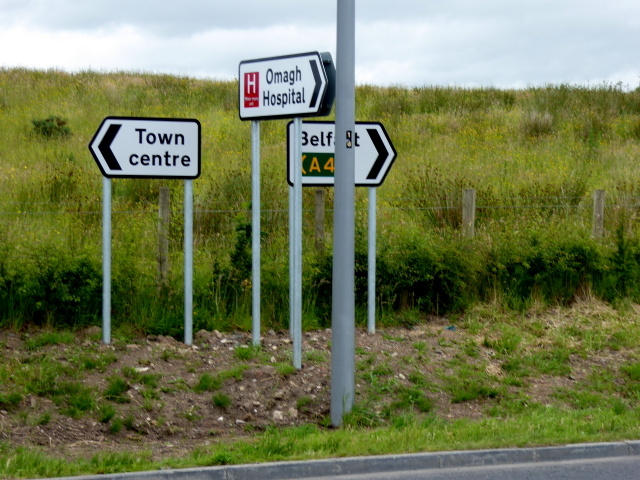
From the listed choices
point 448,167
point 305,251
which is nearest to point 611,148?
point 448,167

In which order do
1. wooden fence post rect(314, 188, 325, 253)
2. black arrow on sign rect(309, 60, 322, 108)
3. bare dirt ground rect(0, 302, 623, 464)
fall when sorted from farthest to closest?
1. wooden fence post rect(314, 188, 325, 253)
2. black arrow on sign rect(309, 60, 322, 108)
3. bare dirt ground rect(0, 302, 623, 464)

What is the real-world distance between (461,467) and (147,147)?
5.05 m

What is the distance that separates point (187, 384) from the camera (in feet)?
28.8

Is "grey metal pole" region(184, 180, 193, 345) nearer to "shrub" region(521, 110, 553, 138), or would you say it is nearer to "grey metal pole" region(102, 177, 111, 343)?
"grey metal pole" region(102, 177, 111, 343)

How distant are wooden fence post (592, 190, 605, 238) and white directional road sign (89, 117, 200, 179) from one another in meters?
7.65

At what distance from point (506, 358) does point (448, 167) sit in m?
10.2

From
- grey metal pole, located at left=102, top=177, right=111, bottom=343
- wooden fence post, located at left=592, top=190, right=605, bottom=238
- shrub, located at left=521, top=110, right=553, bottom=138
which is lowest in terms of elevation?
grey metal pole, located at left=102, top=177, right=111, bottom=343

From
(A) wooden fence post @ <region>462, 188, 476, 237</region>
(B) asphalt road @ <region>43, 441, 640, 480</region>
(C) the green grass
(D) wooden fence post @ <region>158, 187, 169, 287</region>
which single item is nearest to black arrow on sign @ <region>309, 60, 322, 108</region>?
(D) wooden fence post @ <region>158, 187, 169, 287</region>

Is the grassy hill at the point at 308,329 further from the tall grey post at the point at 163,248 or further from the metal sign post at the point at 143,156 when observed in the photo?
the metal sign post at the point at 143,156

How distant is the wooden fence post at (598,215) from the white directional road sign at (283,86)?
24.1ft

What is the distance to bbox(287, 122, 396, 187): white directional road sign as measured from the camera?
10.1 metres

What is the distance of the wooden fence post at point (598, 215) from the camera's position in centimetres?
1473

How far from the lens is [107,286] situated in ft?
32.1

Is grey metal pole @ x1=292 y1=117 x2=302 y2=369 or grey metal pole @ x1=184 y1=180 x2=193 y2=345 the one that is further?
grey metal pole @ x1=184 y1=180 x2=193 y2=345
